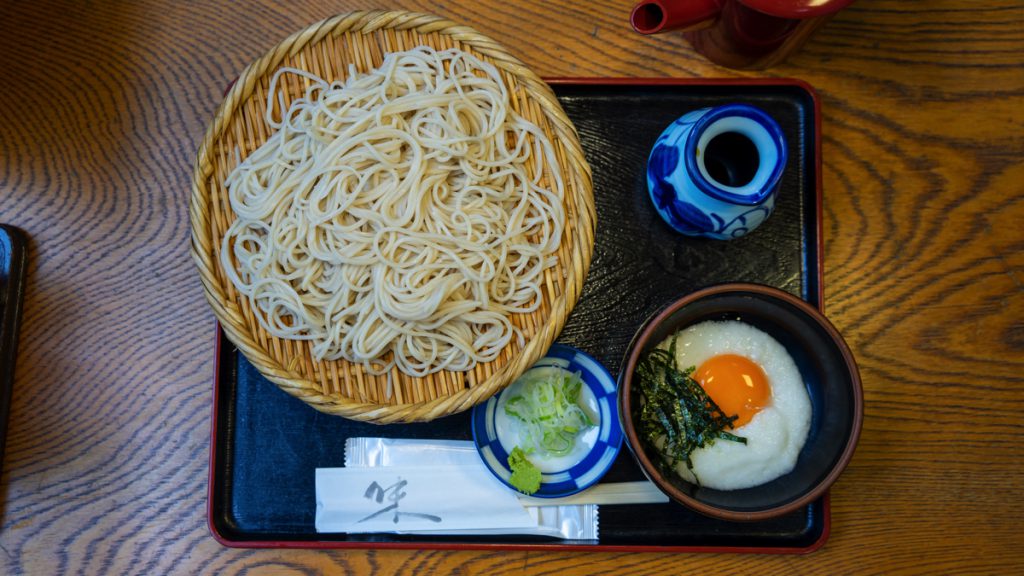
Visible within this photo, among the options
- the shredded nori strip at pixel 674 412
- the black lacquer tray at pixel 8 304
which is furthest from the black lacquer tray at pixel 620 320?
the black lacquer tray at pixel 8 304

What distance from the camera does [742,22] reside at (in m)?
1.59

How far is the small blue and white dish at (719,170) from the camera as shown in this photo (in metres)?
1.50

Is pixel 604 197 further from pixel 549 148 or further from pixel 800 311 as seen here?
pixel 800 311

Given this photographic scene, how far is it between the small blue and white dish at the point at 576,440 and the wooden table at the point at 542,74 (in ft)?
0.90

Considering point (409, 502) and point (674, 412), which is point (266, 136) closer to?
point (409, 502)

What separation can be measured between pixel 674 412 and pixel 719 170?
63cm

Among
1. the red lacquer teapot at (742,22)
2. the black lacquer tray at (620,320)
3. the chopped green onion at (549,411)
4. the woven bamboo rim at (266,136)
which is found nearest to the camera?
the red lacquer teapot at (742,22)

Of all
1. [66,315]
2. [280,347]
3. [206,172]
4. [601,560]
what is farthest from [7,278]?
[601,560]

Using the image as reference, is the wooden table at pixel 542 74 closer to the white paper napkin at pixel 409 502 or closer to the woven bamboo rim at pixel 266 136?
the white paper napkin at pixel 409 502

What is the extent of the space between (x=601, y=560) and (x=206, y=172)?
4.76 ft

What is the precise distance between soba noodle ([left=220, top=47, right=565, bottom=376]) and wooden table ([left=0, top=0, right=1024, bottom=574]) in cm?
38

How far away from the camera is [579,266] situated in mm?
1573

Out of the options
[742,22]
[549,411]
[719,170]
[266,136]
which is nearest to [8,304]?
[266,136]

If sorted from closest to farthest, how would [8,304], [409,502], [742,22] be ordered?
[742,22]
[409,502]
[8,304]
